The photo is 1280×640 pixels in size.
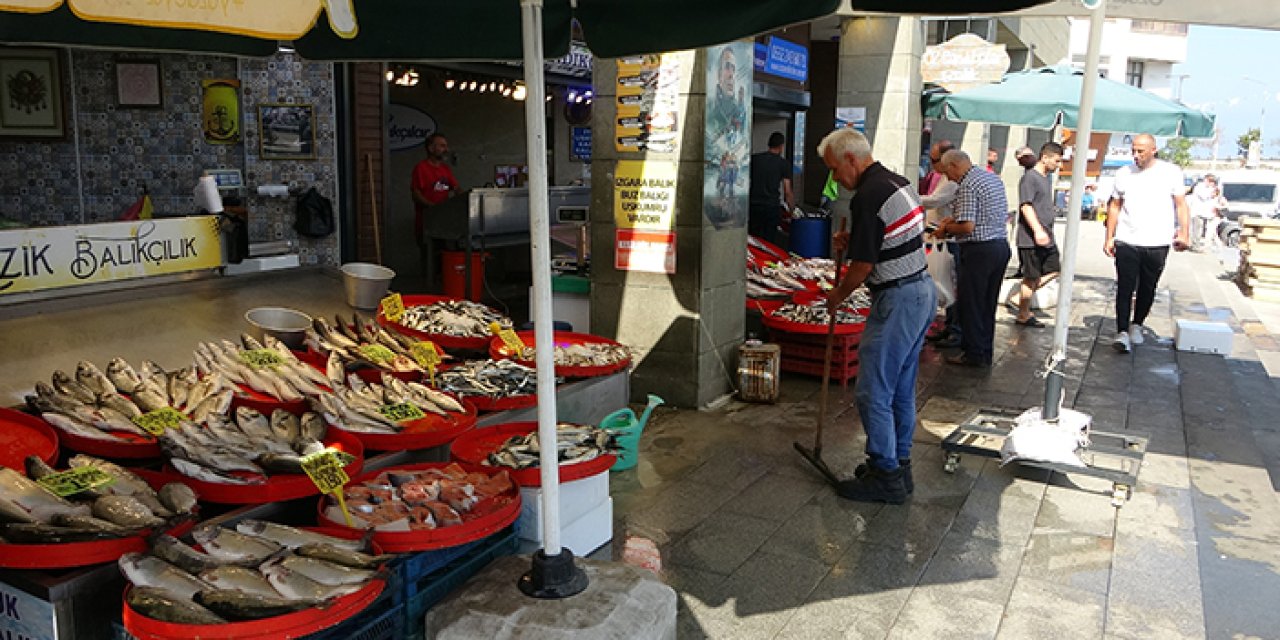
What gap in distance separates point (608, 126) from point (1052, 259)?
264 inches

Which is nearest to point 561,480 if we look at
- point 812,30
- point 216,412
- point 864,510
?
point 216,412

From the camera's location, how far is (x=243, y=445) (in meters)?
4.08

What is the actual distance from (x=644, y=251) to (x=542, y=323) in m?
4.20

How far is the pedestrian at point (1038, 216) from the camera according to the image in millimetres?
10625

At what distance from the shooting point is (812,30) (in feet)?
65.8

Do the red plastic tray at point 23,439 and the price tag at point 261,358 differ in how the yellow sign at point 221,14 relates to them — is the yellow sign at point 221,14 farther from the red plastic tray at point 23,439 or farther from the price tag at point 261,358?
the price tag at point 261,358

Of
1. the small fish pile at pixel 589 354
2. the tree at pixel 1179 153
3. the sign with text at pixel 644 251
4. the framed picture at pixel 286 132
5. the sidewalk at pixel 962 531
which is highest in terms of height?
the tree at pixel 1179 153

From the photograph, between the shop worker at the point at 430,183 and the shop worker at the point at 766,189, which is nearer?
the shop worker at the point at 430,183

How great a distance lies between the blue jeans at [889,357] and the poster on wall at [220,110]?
750 cm

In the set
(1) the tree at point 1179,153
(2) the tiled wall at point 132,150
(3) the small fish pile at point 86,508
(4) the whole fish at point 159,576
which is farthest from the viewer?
(1) the tree at point 1179,153

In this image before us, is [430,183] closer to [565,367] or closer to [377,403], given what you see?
[565,367]

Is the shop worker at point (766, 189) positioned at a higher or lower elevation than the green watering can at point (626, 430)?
higher

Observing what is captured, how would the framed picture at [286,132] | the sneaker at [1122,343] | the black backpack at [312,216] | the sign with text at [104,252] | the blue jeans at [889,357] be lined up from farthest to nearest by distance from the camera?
1. the sneaker at [1122,343]
2. the black backpack at [312,216]
3. the framed picture at [286,132]
4. the sign with text at [104,252]
5. the blue jeans at [889,357]

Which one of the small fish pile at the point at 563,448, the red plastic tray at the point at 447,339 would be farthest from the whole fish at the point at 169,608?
the red plastic tray at the point at 447,339
